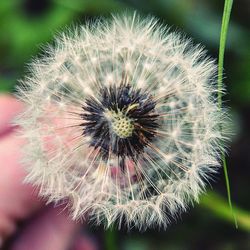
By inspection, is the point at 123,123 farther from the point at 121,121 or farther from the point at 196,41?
the point at 196,41

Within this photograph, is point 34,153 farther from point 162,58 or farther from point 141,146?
point 162,58

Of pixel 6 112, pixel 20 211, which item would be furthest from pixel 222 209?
pixel 6 112

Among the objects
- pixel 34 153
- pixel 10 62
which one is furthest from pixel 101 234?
pixel 34 153

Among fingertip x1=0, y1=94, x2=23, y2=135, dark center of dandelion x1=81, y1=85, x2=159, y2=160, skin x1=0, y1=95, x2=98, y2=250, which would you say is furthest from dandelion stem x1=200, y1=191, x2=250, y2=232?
fingertip x1=0, y1=94, x2=23, y2=135

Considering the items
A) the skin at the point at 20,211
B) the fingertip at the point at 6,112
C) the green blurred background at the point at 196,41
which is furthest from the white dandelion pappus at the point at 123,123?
the green blurred background at the point at 196,41

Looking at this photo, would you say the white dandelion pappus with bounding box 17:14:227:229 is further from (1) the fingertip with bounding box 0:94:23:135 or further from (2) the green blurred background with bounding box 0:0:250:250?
(2) the green blurred background with bounding box 0:0:250:250

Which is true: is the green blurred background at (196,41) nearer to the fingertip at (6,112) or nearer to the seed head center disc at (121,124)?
the fingertip at (6,112)

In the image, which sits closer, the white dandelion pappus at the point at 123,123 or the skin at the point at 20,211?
the white dandelion pappus at the point at 123,123
